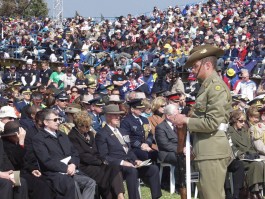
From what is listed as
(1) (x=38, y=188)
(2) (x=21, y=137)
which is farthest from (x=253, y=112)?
(1) (x=38, y=188)

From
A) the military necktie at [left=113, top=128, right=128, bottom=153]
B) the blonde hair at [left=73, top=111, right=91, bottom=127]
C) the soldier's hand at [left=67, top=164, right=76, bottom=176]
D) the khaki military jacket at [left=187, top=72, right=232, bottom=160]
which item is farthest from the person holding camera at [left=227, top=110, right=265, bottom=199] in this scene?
the khaki military jacket at [left=187, top=72, right=232, bottom=160]

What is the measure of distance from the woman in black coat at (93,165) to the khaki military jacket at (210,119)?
3.17 metres

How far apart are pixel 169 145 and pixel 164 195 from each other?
0.86m

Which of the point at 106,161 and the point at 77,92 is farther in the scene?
the point at 77,92

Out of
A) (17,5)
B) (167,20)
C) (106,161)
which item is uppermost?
(17,5)

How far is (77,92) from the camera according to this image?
53.9 feet

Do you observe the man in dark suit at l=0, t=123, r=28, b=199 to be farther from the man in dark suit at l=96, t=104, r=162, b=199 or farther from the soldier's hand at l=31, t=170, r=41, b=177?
the man in dark suit at l=96, t=104, r=162, b=199

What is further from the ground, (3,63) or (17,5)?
(17,5)

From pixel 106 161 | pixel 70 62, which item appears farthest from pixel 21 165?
pixel 70 62

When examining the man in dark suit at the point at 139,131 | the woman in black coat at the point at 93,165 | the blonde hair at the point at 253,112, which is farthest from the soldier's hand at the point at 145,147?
the blonde hair at the point at 253,112

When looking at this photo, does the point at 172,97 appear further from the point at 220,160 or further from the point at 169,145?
the point at 220,160

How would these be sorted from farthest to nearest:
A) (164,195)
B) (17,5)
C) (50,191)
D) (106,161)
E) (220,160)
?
(17,5), (164,195), (106,161), (50,191), (220,160)

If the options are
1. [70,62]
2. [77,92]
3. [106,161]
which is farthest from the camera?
[70,62]

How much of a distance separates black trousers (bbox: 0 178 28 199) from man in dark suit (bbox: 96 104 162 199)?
175 cm
